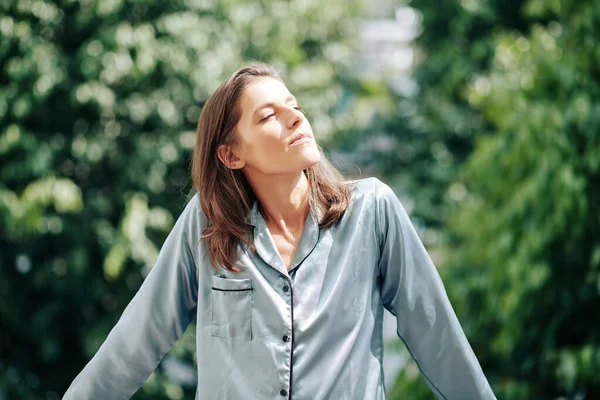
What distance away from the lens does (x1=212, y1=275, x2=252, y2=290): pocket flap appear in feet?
5.16

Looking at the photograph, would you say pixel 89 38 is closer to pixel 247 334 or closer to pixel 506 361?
pixel 506 361

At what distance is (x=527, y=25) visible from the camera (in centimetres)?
884

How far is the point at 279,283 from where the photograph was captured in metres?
1.58

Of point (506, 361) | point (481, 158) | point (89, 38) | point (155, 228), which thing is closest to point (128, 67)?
point (89, 38)

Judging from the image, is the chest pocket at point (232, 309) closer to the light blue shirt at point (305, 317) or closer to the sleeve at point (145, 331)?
the light blue shirt at point (305, 317)

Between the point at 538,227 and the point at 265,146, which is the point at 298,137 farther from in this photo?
the point at 538,227

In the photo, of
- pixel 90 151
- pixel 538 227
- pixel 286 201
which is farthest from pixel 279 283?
pixel 90 151

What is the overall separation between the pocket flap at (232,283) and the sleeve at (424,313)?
0.84ft

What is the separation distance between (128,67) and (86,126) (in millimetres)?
743

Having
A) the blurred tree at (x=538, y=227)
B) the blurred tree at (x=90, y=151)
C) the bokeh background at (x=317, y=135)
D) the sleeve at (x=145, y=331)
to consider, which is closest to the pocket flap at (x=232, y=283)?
the sleeve at (x=145, y=331)

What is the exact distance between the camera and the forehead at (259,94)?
166cm

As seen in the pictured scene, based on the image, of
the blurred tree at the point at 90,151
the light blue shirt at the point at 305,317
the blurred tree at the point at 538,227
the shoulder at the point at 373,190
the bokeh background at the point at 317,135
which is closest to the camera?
the light blue shirt at the point at 305,317

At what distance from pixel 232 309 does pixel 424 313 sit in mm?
349

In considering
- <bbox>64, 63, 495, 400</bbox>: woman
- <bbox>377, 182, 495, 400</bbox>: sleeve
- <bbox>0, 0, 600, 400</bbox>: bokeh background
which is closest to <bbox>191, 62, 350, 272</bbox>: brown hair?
<bbox>64, 63, 495, 400</bbox>: woman
